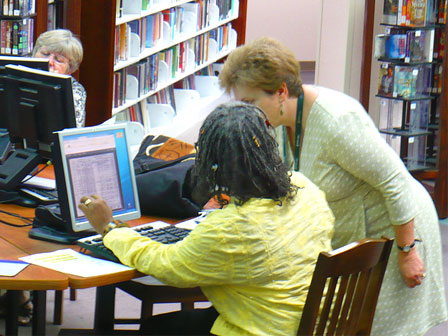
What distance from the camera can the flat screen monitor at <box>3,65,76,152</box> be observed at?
2.49 metres

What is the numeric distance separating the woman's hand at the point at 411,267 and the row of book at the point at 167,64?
3225 mm

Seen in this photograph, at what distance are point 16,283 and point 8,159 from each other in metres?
0.89

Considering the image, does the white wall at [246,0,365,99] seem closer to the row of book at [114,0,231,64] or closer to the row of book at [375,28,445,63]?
the row of book at [375,28,445,63]

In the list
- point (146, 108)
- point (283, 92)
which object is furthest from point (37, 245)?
point (146, 108)

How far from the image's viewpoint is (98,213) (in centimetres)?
209

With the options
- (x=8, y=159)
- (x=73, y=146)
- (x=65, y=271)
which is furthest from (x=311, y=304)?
(x=8, y=159)

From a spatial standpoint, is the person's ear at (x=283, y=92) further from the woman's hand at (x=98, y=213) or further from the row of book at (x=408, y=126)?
the row of book at (x=408, y=126)

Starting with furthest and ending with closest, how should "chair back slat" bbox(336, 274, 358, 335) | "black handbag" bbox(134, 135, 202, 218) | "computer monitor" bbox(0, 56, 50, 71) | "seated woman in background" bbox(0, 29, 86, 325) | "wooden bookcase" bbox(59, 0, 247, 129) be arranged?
1. "wooden bookcase" bbox(59, 0, 247, 129)
2. "seated woman in background" bbox(0, 29, 86, 325)
3. "computer monitor" bbox(0, 56, 50, 71)
4. "black handbag" bbox(134, 135, 202, 218)
5. "chair back slat" bbox(336, 274, 358, 335)

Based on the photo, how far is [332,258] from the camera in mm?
1757

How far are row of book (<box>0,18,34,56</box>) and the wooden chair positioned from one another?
2798mm

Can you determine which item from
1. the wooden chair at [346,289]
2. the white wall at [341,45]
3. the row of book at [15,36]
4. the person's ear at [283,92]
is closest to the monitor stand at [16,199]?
the person's ear at [283,92]

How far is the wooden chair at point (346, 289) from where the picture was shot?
178 cm

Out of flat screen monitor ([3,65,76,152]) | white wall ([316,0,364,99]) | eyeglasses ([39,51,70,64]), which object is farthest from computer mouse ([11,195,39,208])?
white wall ([316,0,364,99])

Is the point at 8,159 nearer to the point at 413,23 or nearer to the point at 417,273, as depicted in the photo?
the point at 417,273
